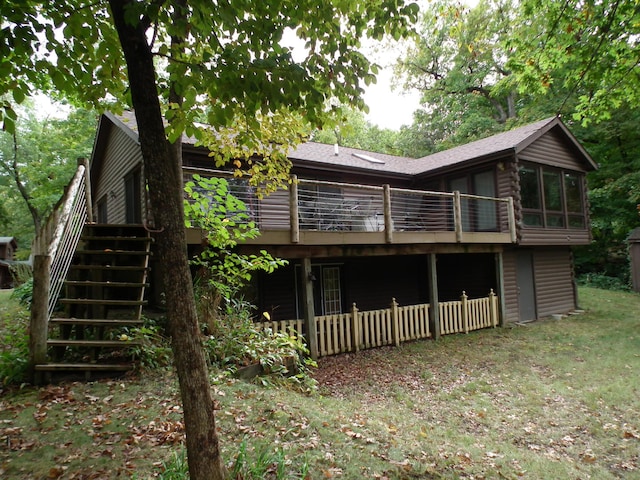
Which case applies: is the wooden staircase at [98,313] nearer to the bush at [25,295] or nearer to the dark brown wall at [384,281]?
the bush at [25,295]

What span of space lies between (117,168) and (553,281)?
15707 mm

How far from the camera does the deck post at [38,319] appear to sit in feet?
14.9

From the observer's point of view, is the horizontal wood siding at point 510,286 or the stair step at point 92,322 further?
the horizontal wood siding at point 510,286

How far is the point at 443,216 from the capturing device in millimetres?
14594

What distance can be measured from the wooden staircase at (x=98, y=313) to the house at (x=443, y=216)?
384 centimetres

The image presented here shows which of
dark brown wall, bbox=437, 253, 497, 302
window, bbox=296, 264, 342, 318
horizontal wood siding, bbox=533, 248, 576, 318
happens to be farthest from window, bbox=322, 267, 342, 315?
horizontal wood siding, bbox=533, 248, 576, 318

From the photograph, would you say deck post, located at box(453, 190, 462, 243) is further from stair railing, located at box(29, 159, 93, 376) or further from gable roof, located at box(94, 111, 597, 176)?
stair railing, located at box(29, 159, 93, 376)

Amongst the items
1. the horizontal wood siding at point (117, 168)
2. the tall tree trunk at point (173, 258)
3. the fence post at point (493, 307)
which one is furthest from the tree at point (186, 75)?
the fence post at point (493, 307)

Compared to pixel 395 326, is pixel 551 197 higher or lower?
higher

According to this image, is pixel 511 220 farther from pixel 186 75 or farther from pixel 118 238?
pixel 186 75

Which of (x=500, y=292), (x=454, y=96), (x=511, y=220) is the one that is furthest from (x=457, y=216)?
(x=454, y=96)

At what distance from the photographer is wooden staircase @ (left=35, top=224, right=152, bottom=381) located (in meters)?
4.83

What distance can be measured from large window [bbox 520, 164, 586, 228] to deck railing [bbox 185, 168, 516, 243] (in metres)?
1.17

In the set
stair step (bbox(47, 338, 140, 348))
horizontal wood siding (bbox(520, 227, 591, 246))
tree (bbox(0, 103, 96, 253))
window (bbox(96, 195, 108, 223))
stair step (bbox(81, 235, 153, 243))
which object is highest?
tree (bbox(0, 103, 96, 253))
